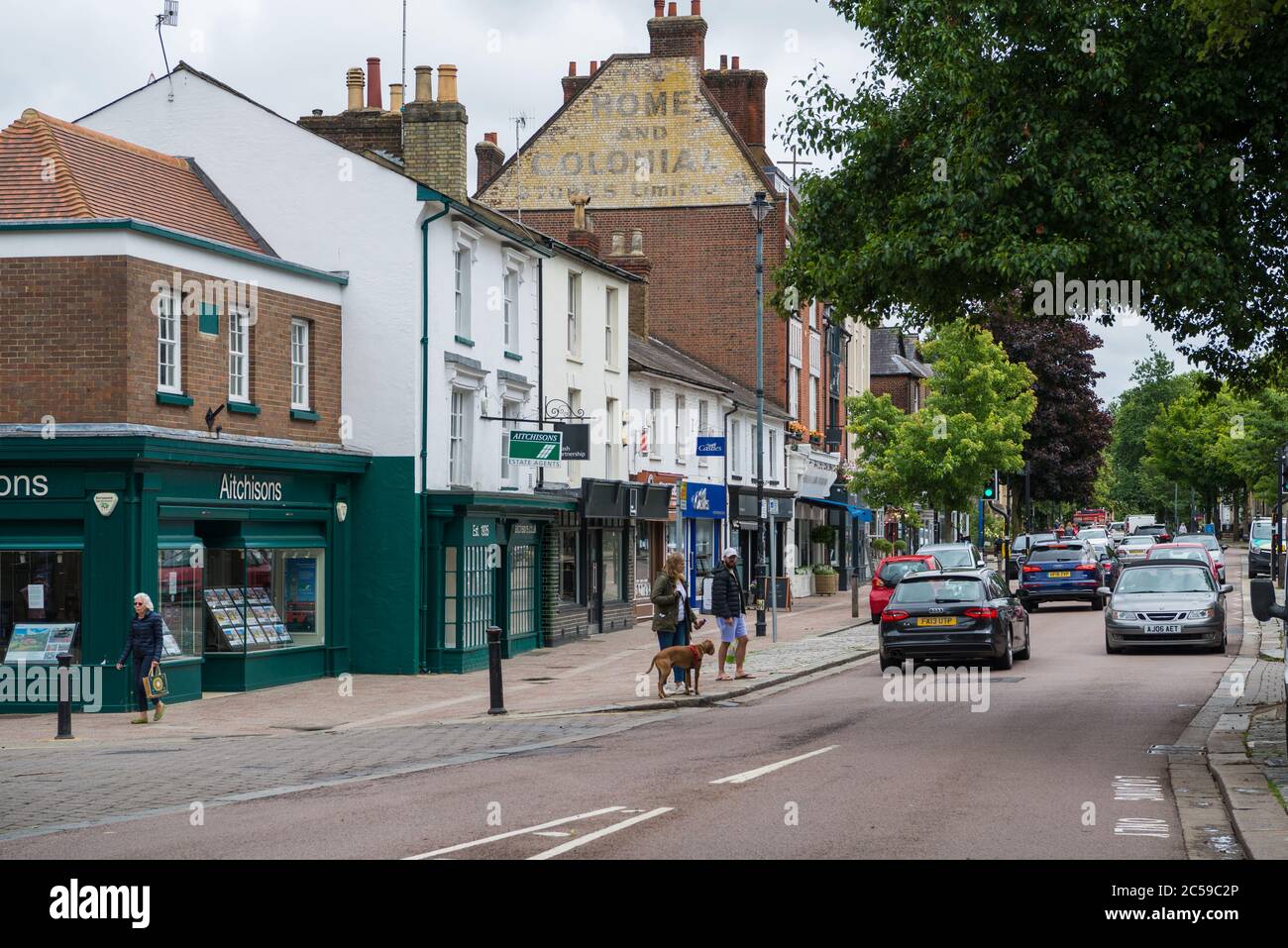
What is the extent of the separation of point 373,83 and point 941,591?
1734cm

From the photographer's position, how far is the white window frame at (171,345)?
21.5 meters

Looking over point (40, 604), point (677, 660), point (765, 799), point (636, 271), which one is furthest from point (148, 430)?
point (636, 271)

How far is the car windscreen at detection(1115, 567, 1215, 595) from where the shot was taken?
88.6ft

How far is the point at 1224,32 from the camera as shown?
12516 millimetres

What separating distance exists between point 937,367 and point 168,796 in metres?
48.2

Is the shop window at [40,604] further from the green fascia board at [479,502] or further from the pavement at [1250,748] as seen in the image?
the pavement at [1250,748]

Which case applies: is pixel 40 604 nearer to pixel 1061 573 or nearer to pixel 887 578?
pixel 887 578

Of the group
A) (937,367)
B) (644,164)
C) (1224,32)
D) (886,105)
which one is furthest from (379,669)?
(937,367)

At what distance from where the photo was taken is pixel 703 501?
4294cm

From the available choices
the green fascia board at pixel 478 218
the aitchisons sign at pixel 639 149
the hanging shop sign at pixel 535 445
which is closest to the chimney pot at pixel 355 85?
the green fascia board at pixel 478 218

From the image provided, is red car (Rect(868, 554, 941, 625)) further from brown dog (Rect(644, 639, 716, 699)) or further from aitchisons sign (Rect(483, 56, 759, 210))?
brown dog (Rect(644, 639, 716, 699))

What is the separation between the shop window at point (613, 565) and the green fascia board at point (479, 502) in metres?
6.35

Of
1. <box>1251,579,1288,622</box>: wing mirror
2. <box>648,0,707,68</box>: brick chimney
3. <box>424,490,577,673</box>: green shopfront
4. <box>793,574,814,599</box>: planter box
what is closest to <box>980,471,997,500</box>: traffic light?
<box>793,574,814,599</box>: planter box
